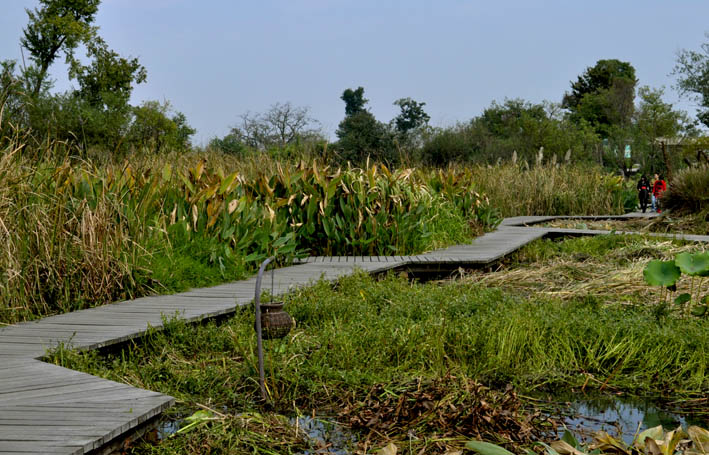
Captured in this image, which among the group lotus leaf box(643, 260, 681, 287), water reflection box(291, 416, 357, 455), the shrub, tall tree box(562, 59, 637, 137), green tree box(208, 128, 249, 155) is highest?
tall tree box(562, 59, 637, 137)

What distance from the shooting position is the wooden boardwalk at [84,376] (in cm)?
248

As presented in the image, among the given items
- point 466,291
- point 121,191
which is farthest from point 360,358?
point 121,191

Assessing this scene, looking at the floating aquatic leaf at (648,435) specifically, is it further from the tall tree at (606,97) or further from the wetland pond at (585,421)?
the tall tree at (606,97)

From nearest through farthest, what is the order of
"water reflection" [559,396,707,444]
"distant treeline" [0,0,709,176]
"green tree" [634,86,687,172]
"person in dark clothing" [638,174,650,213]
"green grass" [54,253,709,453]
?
"water reflection" [559,396,707,444], "green grass" [54,253,709,453], "person in dark clothing" [638,174,650,213], "distant treeline" [0,0,709,176], "green tree" [634,86,687,172]

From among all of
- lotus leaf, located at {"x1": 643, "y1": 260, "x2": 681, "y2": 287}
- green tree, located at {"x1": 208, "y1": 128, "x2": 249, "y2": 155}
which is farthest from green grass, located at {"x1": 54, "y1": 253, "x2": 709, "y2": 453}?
green tree, located at {"x1": 208, "y1": 128, "x2": 249, "y2": 155}

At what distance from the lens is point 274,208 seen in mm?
7301

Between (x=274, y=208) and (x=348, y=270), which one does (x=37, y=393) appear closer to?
(x=348, y=270)

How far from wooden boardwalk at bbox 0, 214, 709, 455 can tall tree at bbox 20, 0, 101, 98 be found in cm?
2508

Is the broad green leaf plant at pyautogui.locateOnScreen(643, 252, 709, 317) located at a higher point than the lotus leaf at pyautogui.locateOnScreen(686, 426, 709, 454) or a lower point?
higher

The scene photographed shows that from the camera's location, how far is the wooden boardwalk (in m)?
A: 2.48

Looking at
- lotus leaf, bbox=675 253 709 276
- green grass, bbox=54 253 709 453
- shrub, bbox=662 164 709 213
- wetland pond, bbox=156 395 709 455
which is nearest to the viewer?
wetland pond, bbox=156 395 709 455

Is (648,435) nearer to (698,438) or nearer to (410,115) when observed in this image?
(698,438)

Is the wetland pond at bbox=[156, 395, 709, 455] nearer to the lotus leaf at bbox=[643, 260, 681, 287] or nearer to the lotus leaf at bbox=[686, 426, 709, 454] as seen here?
the lotus leaf at bbox=[686, 426, 709, 454]

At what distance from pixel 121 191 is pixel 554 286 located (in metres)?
3.76
